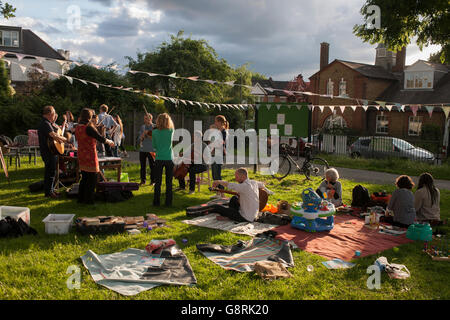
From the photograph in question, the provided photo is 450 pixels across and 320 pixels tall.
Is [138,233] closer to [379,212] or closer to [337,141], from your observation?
→ [379,212]

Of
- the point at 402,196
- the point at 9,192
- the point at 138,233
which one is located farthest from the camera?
the point at 9,192

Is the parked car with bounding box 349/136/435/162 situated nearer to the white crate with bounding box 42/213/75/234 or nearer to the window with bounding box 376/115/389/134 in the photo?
the window with bounding box 376/115/389/134

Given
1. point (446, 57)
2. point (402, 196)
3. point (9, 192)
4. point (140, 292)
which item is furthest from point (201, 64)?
point (140, 292)

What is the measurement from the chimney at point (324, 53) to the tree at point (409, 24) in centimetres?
2405

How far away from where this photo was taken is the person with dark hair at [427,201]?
23.7ft

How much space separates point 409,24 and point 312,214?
924 centimetres

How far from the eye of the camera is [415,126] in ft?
93.3

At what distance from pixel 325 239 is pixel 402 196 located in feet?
6.27

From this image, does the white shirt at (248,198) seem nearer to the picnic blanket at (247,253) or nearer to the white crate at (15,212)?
the picnic blanket at (247,253)

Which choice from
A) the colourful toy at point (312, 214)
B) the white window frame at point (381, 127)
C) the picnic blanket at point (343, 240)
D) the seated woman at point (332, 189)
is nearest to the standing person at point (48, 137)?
the picnic blanket at point (343, 240)

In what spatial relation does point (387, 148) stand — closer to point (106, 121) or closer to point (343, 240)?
point (106, 121)

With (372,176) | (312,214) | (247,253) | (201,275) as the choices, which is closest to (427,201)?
(312,214)

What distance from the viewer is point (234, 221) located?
283 inches

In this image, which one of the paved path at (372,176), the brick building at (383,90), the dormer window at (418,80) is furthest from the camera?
the dormer window at (418,80)
